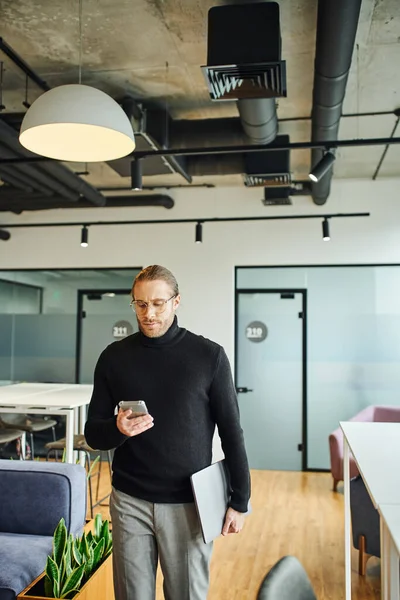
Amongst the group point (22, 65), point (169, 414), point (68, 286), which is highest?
point (22, 65)

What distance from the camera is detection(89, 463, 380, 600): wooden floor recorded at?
10.8 ft

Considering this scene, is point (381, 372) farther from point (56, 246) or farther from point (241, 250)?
point (56, 246)

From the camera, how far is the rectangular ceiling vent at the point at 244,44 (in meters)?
2.89

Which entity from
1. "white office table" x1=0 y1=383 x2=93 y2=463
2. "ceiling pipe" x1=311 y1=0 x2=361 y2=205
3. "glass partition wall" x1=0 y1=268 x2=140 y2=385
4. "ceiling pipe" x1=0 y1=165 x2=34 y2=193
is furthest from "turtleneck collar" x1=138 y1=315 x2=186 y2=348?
"glass partition wall" x1=0 y1=268 x2=140 y2=385

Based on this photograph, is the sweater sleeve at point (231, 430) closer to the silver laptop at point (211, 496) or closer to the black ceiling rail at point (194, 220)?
the silver laptop at point (211, 496)

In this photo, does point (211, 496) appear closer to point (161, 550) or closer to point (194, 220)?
point (161, 550)

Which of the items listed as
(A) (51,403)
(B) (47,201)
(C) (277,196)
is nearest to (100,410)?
(A) (51,403)

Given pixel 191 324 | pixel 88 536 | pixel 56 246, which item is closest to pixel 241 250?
pixel 191 324

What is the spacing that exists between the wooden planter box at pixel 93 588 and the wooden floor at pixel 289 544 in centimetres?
71

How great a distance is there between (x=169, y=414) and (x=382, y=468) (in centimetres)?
80

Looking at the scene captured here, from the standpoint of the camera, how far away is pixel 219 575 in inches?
137

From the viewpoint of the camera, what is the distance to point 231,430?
183 cm

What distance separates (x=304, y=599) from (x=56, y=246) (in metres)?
6.67

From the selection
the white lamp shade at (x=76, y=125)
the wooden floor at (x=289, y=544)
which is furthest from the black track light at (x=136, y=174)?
the wooden floor at (x=289, y=544)
